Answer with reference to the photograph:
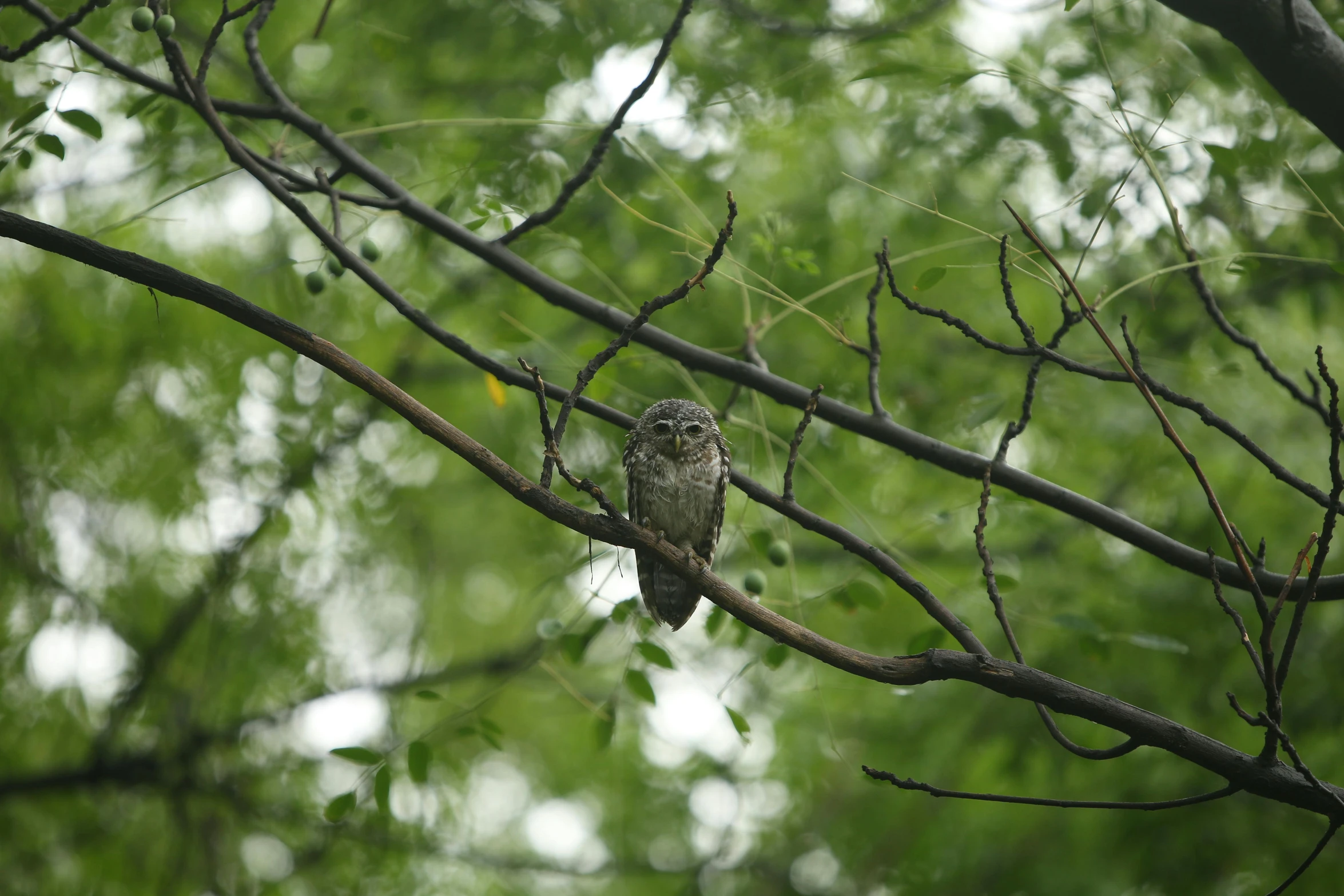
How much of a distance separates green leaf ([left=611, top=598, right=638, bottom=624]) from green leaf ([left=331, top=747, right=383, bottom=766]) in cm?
96

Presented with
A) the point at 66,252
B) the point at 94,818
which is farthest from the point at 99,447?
the point at 66,252

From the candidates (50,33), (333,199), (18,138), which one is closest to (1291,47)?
(333,199)

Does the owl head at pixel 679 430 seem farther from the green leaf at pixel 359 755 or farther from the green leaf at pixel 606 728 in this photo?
the green leaf at pixel 359 755

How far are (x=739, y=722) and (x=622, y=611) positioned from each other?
52 cm

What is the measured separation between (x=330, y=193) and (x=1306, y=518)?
4786 mm

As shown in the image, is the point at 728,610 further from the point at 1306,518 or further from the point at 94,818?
the point at 94,818

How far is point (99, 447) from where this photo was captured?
5629mm

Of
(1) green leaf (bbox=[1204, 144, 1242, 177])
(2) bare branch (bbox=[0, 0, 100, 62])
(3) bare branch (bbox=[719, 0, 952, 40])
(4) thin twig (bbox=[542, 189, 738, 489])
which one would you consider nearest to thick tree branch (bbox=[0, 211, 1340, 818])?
(4) thin twig (bbox=[542, 189, 738, 489])

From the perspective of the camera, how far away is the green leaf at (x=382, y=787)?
311cm

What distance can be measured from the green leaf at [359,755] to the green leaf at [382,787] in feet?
0.27

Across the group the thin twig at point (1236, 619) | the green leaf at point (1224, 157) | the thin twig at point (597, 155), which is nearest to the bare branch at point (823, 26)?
the thin twig at point (597, 155)

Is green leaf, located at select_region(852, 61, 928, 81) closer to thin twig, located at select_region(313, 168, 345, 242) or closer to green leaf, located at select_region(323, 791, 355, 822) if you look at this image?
thin twig, located at select_region(313, 168, 345, 242)

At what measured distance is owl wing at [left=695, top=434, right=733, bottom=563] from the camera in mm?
3828

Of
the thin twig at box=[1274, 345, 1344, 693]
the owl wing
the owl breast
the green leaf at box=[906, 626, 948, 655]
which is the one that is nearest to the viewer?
the thin twig at box=[1274, 345, 1344, 693]
